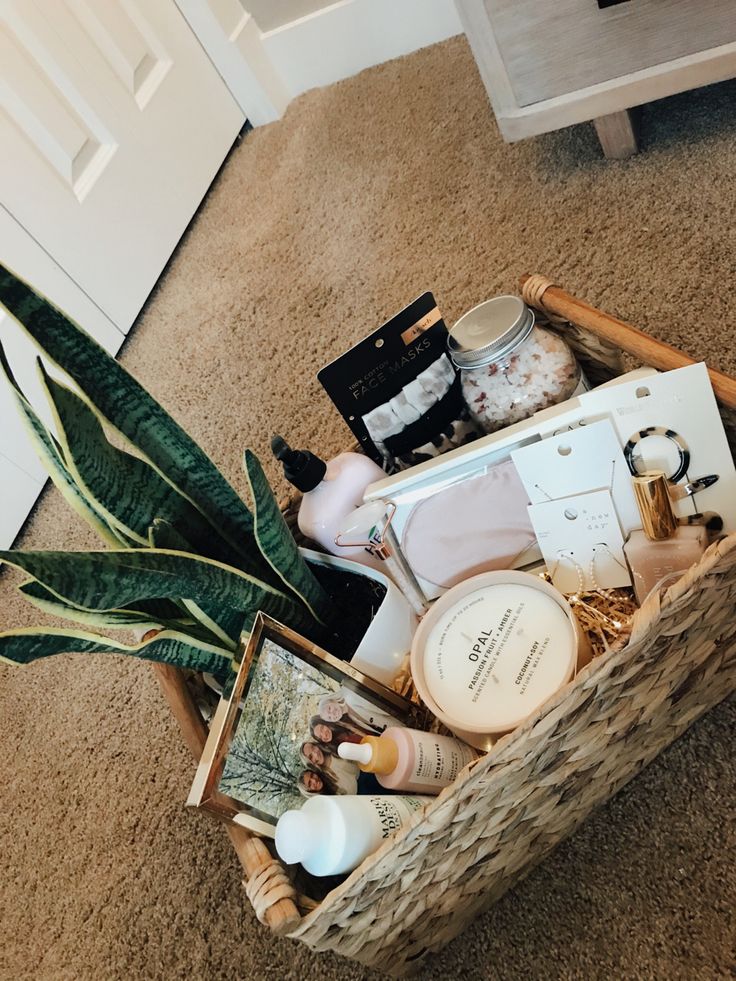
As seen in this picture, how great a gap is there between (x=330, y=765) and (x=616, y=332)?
404 millimetres

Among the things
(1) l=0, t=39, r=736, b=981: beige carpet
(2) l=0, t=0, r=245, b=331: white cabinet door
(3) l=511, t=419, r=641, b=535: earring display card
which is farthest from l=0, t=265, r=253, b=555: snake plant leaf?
(2) l=0, t=0, r=245, b=331: white cabinet door

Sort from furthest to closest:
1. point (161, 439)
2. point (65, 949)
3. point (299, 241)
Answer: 1. point (299, 241)
2. point (65, 949)
3. point (161, 439)

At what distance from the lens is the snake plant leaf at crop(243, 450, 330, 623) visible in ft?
1.80

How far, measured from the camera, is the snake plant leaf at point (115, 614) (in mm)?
488

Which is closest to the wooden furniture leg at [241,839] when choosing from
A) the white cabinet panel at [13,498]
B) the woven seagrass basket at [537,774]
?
the woven seagrass basket at [537,774]

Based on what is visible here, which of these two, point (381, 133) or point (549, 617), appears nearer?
point (549, 617)

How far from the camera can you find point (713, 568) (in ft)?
1.60

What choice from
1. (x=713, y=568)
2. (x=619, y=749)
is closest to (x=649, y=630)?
(x=713, y=568)

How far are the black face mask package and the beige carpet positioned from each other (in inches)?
13.1

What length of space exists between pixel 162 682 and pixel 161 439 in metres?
0.20

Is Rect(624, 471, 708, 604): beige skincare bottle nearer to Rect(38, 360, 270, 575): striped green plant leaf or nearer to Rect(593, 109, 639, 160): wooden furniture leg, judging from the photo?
Rect(38, 360, 270, 575): striped green plant leaf

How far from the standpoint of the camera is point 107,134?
5.14 ft

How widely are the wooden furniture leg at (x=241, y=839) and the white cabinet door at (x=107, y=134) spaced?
39.3 inches

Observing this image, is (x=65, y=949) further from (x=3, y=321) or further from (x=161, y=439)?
(x=3, y=321)
